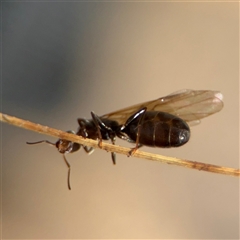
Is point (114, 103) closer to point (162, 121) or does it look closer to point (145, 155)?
point (162, 121)

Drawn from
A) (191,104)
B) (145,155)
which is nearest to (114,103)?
(191,104)

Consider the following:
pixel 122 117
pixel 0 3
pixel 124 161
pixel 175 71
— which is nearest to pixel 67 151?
pixel 122 117

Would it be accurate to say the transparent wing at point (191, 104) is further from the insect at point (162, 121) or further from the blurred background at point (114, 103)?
the blurred background at point (114, 103)

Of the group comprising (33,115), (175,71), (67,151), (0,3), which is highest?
(0,3)

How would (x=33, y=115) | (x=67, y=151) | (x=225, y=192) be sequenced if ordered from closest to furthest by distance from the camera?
(x=67, y=151) < (x=225, y=192) < (x=33, y=115)

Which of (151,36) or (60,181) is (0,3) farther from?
(60,181)

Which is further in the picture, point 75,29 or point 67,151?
point 75,29

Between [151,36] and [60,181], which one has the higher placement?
[151,36]

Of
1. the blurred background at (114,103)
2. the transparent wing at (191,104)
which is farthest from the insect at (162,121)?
the blurred background at (114,103)
